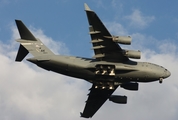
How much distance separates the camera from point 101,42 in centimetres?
Result: 3488

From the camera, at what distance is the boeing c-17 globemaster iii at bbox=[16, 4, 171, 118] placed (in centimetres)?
3509

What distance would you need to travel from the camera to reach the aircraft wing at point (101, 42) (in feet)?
109

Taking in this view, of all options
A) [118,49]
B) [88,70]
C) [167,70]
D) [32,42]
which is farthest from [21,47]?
[167,70]

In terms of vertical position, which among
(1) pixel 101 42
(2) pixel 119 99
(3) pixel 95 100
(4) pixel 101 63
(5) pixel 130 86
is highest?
(1) pixel 101 42

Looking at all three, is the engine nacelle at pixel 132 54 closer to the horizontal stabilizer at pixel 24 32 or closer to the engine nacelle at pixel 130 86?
the engine nacelle at pixel 130 86

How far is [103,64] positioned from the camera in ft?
118

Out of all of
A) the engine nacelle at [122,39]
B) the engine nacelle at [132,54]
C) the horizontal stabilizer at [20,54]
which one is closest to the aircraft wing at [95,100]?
the engine nacelle at [132,54]

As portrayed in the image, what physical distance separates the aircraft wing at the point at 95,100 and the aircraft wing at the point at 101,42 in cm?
487

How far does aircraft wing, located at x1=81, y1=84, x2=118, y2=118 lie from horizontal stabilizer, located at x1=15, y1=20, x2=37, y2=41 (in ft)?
25.7

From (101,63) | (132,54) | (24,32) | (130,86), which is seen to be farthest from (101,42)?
(24,32)

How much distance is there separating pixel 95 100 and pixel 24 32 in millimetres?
10983

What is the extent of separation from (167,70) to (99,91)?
7.31 m

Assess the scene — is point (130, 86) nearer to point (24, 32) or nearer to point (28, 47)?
point (28, 47)

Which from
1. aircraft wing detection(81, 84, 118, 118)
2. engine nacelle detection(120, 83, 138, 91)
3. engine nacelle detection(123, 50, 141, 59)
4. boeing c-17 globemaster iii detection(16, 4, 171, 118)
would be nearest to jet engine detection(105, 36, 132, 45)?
boeing c-17 globemaster iii detection(16, 4, 171, 118)
